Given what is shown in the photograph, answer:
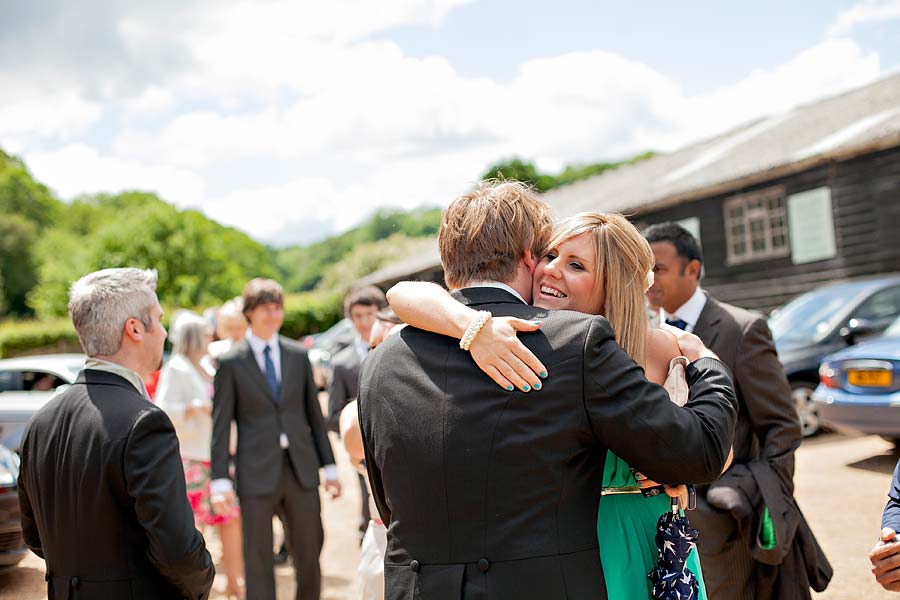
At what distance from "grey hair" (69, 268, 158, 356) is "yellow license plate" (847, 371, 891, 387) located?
25.0 ft

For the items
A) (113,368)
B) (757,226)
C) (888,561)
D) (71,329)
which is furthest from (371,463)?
(71,329)

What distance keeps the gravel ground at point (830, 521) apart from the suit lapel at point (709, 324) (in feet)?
8.80

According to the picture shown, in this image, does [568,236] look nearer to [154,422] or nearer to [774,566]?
[154,422]

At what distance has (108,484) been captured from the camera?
2.72m

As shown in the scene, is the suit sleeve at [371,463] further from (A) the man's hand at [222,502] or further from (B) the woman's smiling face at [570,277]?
(A) the man's hand at [222,502]

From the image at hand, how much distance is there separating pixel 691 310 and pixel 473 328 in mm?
2070

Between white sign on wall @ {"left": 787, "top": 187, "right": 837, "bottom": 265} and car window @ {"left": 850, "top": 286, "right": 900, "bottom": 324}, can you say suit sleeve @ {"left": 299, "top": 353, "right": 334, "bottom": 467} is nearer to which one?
car window @ {"left": 850, "top": 286, "right": 900, "bottom": 324}

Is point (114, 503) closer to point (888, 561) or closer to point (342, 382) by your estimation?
point (888, 561)

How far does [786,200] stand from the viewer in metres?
18.2

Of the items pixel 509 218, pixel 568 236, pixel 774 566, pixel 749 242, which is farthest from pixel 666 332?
pixel 749 242

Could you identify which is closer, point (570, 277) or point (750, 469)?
point (570, 277)

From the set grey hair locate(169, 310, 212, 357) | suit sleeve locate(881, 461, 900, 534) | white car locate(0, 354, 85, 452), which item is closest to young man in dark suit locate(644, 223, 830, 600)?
suit sleeve locate(881, 461, 900, 534)

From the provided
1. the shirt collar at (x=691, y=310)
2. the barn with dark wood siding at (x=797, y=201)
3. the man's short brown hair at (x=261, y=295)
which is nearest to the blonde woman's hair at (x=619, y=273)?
the shirt collar at (x=691, y=310)

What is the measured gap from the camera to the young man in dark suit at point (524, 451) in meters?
2.07
